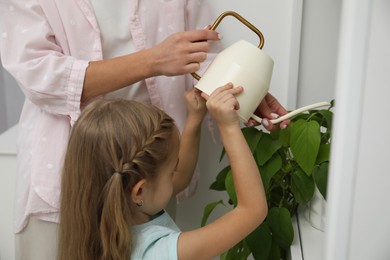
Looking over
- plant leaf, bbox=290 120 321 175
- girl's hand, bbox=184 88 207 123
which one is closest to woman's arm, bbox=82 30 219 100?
girl's hand, bbox=184 88 207 123

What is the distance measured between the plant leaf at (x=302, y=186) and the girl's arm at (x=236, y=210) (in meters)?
0.17

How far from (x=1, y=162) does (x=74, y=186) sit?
59 cm

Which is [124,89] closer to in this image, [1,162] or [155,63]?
[155,63]

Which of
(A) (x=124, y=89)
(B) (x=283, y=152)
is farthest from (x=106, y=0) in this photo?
(B) (x=283, y=152)

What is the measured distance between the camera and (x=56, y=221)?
0.96 meters

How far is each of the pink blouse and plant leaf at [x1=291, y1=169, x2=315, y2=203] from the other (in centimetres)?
28

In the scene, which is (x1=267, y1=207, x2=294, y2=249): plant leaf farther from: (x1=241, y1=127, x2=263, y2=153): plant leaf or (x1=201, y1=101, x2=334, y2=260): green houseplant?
(x1=241, y1=127, x2=263, y2=153): plant leaf

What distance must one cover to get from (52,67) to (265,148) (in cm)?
40

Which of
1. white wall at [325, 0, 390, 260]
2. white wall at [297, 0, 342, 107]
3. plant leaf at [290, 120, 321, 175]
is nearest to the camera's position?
white wall at [325, 0, 390, 260]

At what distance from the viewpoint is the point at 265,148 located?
94 cm

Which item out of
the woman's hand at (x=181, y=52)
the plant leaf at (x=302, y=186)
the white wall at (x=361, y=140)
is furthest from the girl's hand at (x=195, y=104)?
the white wall at (x=361, y=140)

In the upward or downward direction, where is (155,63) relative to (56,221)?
upward

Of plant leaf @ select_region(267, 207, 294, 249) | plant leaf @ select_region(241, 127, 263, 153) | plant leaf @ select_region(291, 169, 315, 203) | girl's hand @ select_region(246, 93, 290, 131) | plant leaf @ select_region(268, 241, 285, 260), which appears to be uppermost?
girl's hand @ select_region(246, 93, 290, 131)

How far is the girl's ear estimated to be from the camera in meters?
0.77
